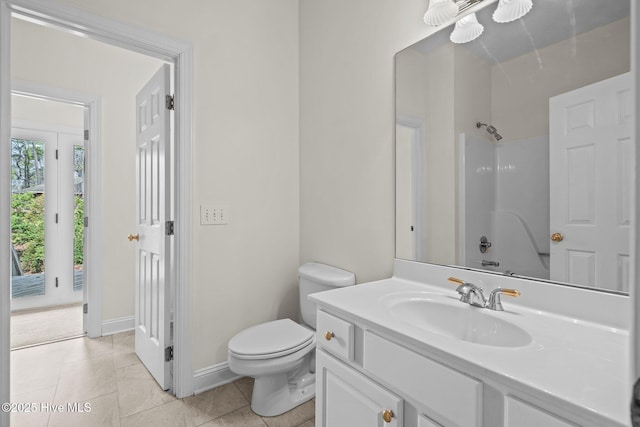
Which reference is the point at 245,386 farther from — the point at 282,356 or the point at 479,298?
the point at 479,298

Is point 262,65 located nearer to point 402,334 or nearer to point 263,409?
point 402,334

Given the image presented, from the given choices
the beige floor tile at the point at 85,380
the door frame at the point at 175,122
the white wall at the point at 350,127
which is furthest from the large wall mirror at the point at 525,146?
the beige floor tile at the point at 85,380

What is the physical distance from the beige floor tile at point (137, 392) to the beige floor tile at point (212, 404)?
0.51 ft

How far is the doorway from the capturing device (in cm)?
330

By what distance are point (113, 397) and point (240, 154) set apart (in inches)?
62.4

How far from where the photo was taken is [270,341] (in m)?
1.63

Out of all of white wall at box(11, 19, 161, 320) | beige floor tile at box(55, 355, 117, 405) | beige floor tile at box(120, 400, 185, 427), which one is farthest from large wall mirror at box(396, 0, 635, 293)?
white wall at box(11, 19, 161, 320)

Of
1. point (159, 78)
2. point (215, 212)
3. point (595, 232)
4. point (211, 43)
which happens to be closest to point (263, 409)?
point (215, 212)

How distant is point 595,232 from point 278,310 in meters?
1.77

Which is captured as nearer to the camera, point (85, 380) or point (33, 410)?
point (33, 410)

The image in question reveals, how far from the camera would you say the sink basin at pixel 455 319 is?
962 mm

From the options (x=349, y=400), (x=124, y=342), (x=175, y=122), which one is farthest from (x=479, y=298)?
(x=124, y=342)

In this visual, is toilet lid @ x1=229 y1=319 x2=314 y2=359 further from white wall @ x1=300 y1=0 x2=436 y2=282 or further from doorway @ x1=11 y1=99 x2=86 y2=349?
doorway @ x1=11 y1=99 x2=86 y2=349

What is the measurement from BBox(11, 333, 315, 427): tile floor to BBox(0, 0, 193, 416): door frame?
0.53ft
